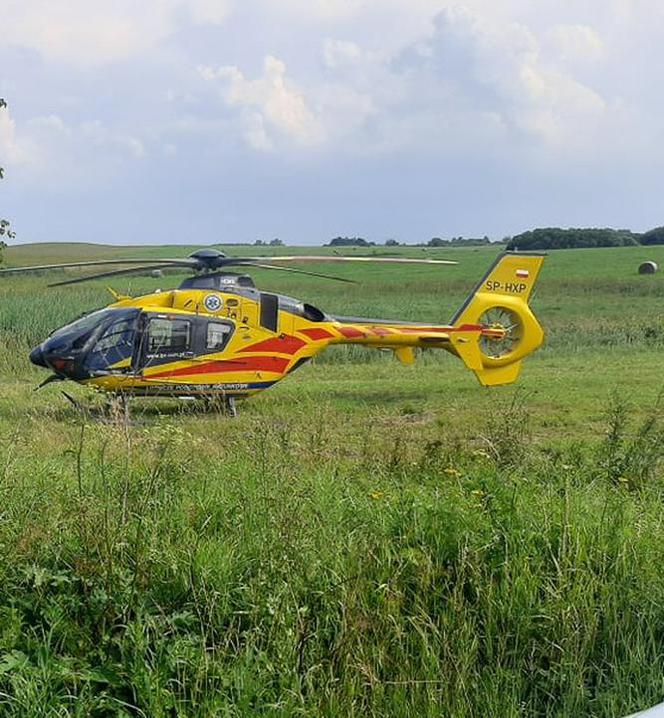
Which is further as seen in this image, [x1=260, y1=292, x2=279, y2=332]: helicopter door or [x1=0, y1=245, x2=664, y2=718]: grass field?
[x1=260, y1=292, x2=279, y2=332]: helicopter door

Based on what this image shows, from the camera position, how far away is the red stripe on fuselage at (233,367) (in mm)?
11664

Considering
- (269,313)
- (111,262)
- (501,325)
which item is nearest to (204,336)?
(269,313)

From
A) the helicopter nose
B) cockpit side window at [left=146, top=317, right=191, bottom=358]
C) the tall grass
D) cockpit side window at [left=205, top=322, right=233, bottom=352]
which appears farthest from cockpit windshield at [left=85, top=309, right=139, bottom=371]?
the tall grass

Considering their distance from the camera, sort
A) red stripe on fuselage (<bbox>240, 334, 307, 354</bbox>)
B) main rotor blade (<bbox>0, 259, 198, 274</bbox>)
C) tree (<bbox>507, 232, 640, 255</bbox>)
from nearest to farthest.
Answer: main rotor blade (<bbox>0, 259, 198, 274</bbox>) → red stripe on fuselage (<bbox>240, 334, 307, 354</bbox>) → tree (<bbox>507, 232, 640, 255</bbox>)

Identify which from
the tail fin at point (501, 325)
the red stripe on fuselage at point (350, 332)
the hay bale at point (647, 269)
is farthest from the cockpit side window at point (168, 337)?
the hay bale at point (647, 269)

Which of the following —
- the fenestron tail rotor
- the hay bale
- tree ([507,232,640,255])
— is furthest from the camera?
tree ([507,232,640,255])

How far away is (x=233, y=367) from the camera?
39.3 ft

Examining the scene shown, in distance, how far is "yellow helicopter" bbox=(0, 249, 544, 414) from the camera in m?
11.2

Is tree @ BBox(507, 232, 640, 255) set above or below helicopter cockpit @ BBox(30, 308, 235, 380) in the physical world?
above

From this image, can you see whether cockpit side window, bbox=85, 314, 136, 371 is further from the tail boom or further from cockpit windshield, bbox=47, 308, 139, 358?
the tail boom

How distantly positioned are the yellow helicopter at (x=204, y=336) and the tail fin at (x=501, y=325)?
0.78 meters

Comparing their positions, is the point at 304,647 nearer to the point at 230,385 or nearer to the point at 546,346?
the point at 230,385

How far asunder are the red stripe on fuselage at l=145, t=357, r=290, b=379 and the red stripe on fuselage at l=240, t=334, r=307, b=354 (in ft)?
0.43

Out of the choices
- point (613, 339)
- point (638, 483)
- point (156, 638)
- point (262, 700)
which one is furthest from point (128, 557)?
point (613, 339)
